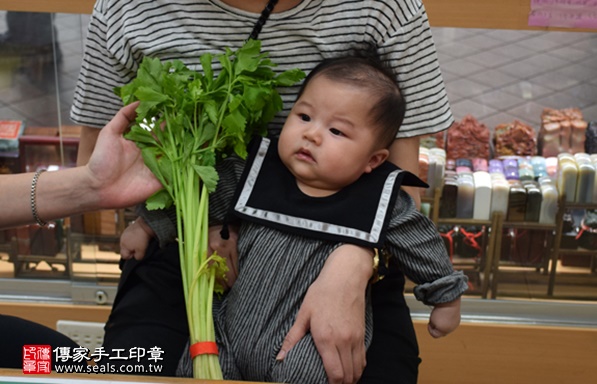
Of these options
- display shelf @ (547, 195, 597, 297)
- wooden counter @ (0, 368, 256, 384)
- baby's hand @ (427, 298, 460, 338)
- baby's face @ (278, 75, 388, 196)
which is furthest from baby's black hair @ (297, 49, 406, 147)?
display shelf @ (547, 195, 597, 297)

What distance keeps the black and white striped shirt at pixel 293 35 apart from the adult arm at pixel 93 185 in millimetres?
209

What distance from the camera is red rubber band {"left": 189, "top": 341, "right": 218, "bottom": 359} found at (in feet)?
5.16

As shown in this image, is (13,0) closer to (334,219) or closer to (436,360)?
(334,219)

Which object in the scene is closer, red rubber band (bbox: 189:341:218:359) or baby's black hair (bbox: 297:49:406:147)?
red rubber band (bbox: 189:341:218:359)

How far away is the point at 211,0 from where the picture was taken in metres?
1.84

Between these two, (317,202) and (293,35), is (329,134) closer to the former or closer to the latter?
(317,202)

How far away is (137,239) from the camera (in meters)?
1.91

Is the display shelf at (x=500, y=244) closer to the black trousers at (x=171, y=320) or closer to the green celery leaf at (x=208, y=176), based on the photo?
the black trousers at (x=171, y=320)

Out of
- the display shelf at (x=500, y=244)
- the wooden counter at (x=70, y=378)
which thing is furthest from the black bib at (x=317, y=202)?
the display shelf at (x=500, y=244)

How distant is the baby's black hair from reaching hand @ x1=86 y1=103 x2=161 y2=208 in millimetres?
386

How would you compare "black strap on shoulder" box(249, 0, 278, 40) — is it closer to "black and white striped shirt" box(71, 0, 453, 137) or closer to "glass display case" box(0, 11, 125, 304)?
"black and white striped shirt" box(71, 0, 453, 137)

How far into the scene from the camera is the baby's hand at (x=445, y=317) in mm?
1774

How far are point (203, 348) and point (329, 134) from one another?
507 millimetres

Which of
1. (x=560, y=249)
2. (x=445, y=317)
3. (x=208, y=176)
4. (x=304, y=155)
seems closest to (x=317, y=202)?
(x=304, y=155)
